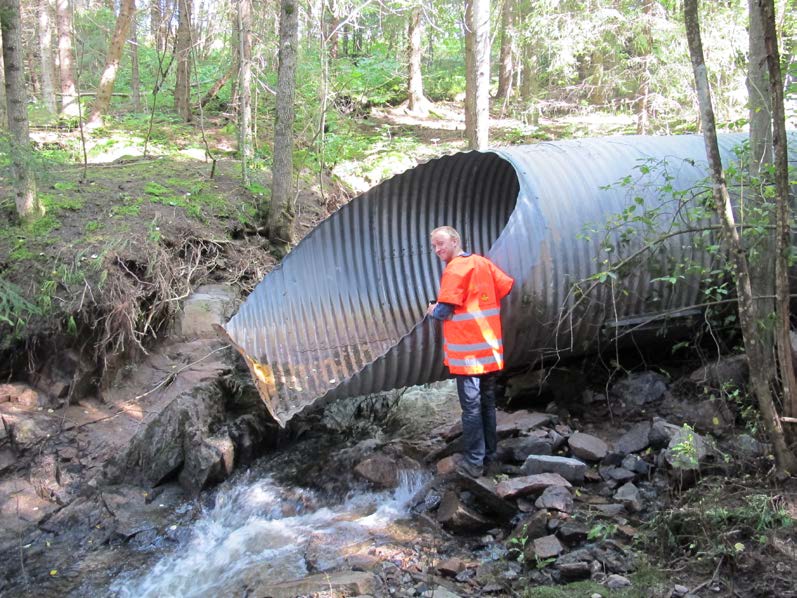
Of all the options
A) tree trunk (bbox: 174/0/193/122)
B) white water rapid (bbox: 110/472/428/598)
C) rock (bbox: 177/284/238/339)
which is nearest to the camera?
white water rapid (bbox: 110/472/428/598)

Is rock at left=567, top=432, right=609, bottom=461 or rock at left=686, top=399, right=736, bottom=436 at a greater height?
rock at left=686, top=399, right=736, bottom=436

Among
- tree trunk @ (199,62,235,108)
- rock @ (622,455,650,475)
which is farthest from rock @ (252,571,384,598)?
tree trunk @ (199,62,235,108)

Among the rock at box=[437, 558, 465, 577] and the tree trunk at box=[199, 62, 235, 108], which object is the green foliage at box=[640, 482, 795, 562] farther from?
the tree trunk at box=[199, 62, 235, 108]

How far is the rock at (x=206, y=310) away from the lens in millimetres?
5863

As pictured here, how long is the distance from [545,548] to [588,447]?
1.03 m

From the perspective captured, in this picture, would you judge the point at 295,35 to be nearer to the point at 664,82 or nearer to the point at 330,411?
the point at 330,411

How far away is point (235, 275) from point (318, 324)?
110 cm

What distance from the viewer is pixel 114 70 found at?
948 cm

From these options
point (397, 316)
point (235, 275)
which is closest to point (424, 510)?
point (397, 316)

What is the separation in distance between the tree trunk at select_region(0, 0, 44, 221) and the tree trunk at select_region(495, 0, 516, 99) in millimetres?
6612

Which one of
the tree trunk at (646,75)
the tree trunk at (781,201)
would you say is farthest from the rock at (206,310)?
the tree trunk at (646,75)

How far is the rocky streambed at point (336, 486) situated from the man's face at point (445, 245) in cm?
131

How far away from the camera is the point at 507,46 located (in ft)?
43.0

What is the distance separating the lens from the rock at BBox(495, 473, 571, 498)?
382 centimetres
